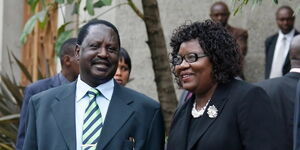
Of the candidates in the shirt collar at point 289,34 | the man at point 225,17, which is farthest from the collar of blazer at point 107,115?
the shirt collar at point 289,34

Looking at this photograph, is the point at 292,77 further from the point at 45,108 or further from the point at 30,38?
the point at 30,38

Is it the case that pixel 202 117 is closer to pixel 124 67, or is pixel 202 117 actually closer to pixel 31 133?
pixel 31 133

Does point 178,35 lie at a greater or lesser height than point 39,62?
greater

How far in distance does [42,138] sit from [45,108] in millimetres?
232

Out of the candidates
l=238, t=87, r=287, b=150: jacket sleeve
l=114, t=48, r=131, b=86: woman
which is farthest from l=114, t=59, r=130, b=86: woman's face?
l=238, t=87, r=287, b=150: jacket sleeve

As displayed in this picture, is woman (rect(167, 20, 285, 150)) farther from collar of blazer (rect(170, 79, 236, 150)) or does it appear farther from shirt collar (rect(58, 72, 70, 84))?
shirt collar (rect(58, 72, 70, 84))

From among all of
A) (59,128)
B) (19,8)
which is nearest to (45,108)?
(59,128)

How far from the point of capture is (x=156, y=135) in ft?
21.7

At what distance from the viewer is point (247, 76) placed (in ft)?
44.0

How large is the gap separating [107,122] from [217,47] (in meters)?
0.90

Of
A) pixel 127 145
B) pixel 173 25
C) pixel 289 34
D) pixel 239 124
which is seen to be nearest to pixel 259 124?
pixel 239 124

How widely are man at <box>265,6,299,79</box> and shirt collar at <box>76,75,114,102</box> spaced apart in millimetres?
6131

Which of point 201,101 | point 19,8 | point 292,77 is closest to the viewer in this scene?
point 201,101

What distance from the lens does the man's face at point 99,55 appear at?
21.4 ft
